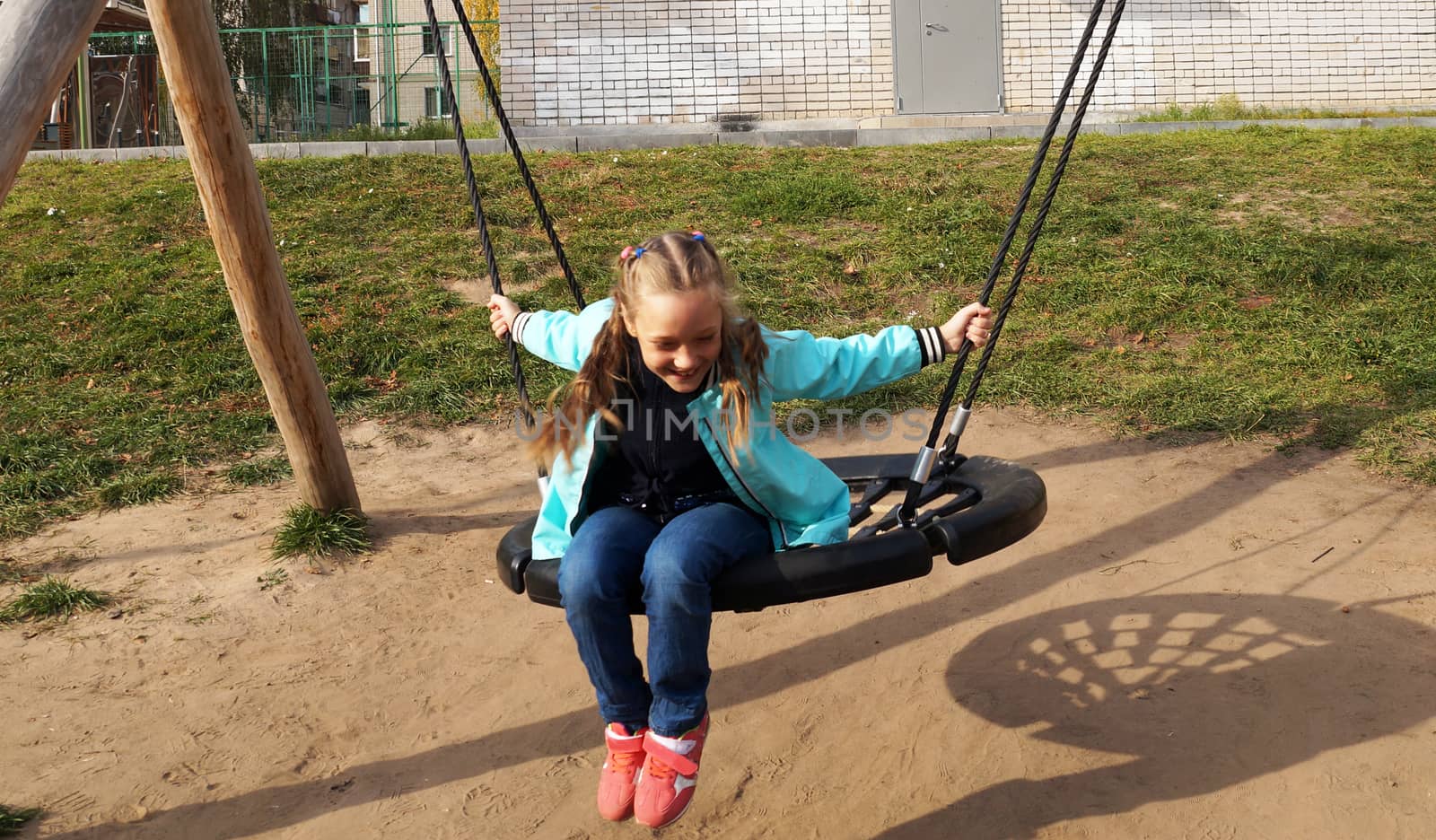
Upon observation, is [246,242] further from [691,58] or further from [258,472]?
[691,58]

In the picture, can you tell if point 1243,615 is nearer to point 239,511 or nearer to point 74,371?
point 239,511

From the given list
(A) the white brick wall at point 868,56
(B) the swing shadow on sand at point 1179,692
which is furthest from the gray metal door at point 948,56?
(B) the swing shadow on sand at point 1179,692

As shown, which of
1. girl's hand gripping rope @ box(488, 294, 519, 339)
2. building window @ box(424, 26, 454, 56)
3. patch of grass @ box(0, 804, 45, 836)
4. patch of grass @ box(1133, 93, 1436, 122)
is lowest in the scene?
patch of grass @ box(0, 804, 45, 836)

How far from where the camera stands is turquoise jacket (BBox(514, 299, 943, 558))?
8.36ft

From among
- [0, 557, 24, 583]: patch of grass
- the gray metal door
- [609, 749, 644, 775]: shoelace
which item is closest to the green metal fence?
the gray metal door

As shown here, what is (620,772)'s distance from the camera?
96.7 inches

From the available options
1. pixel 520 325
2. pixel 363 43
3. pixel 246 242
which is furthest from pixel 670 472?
pixel 363 43

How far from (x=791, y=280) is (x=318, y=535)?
11.4 ft

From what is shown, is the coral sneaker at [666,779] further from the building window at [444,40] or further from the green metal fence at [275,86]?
the green metal fence at [275,86]

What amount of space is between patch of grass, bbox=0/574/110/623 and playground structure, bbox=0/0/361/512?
0.83m

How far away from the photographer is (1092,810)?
9.39 feet

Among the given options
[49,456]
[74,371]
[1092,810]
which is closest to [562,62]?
[74,371]

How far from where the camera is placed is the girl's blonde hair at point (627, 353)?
241 centimetres

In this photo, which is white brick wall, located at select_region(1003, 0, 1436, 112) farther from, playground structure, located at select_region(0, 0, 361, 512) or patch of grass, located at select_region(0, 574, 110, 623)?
patch of grass, located at select_region(0, 574, 110, 623)
